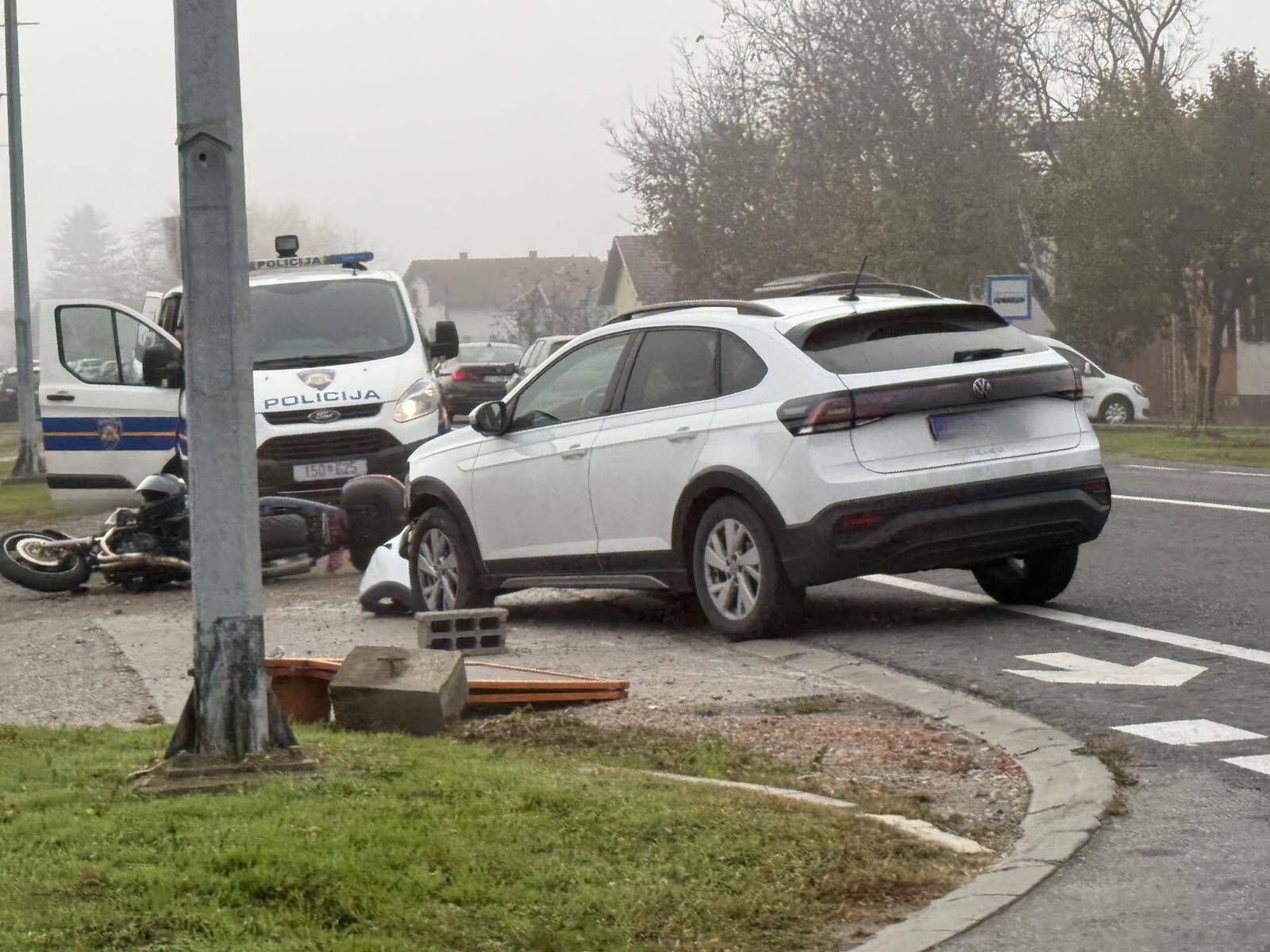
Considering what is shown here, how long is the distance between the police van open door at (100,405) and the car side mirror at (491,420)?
260 inches

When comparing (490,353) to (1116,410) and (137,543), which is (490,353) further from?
(137,543)

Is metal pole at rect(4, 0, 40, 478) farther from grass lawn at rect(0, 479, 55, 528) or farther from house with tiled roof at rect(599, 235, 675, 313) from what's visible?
house with tiled roof at rect(599, 235, 675, 313)

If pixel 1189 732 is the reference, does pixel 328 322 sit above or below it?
above

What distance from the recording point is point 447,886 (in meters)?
4.95

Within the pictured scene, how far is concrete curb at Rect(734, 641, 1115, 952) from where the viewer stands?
194 inches

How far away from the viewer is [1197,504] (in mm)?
16719

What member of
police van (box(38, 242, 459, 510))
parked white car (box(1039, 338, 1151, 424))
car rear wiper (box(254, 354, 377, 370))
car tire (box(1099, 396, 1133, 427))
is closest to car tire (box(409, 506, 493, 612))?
police van (box(38, 242, 459, 510))

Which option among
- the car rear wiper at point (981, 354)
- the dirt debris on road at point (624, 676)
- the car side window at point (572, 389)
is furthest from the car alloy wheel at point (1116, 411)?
the car rear wiper at point (981, 354)

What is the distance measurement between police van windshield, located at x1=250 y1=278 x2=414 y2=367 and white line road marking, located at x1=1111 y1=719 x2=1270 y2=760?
11407mm

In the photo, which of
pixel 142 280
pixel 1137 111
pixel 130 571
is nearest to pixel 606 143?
pixel 1137 111

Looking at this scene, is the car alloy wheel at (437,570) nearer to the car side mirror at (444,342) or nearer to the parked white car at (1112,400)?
the car side mirror at (444,342)

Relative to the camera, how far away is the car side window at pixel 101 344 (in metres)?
18.0

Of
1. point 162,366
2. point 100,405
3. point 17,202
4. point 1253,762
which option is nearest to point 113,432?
point 100,405

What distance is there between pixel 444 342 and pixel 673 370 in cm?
822
